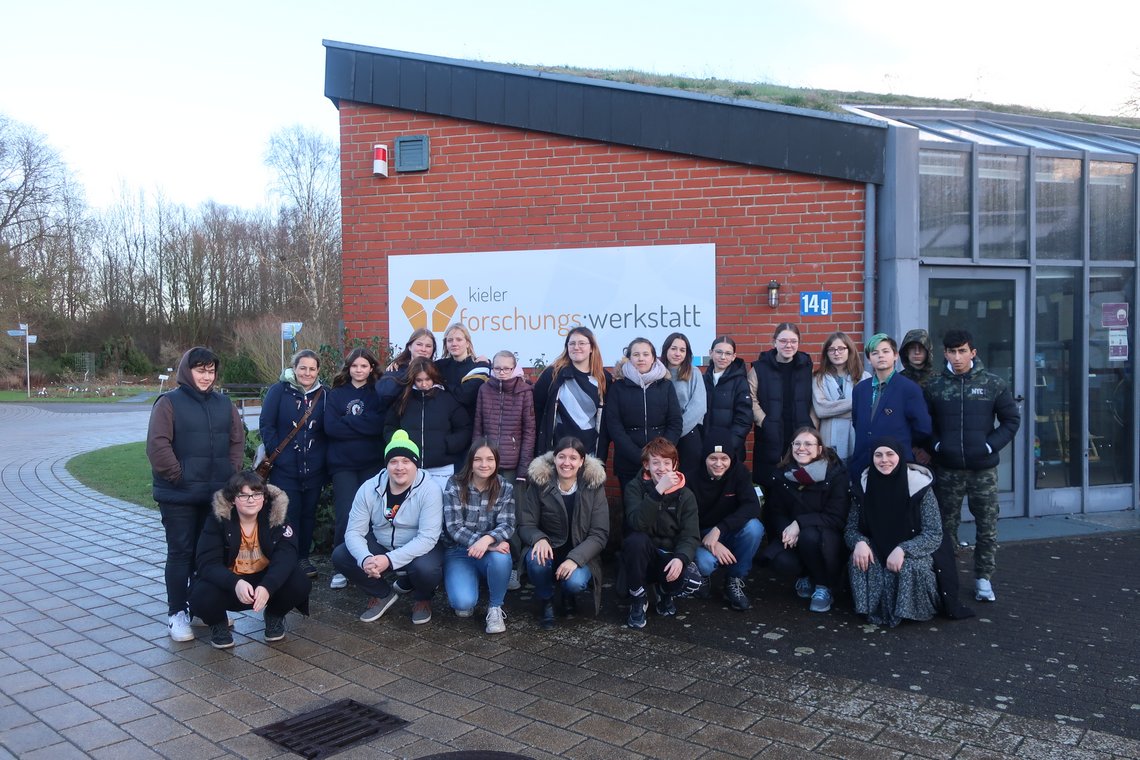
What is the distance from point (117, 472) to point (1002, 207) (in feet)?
38.9

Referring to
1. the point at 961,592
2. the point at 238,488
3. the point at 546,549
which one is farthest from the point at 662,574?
the point at 238,488

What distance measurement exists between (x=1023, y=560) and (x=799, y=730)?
385 cm

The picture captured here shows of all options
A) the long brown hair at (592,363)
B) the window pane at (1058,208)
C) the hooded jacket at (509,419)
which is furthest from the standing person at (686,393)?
the window pane at (1058,208)

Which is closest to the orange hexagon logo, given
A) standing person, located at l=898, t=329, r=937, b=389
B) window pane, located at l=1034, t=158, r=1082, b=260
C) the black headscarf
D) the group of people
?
the group of people

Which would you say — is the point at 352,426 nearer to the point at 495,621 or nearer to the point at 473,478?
the point at 473,478

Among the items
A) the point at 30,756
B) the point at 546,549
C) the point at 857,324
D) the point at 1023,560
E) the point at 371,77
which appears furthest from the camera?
the point at 371,77

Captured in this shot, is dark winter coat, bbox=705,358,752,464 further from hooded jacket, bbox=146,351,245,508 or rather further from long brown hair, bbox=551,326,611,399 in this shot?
hooded jacket, bbox=146,351,245,508

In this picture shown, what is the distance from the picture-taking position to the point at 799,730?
149 inches

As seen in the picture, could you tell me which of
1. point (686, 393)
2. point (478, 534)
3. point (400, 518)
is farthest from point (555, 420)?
point (400, 518)

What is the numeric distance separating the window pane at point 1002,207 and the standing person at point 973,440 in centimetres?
237

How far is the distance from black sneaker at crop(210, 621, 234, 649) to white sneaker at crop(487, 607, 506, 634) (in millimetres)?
1491

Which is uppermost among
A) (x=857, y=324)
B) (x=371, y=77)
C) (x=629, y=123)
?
(x=371, y=77)

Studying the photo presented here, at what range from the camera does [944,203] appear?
24.9ft

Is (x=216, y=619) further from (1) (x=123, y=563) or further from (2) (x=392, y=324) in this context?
(2) (x=392, y=324)
